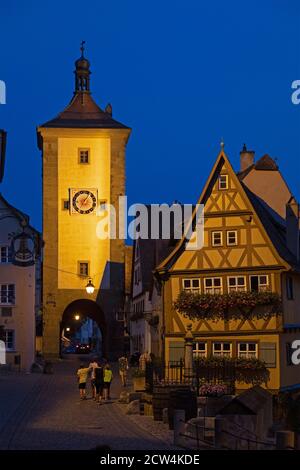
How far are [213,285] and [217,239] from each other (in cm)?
186

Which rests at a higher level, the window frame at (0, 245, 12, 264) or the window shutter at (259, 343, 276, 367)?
the window frame at (0, 245, 12, 264)

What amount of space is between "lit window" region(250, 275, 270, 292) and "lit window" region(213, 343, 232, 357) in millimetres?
2446

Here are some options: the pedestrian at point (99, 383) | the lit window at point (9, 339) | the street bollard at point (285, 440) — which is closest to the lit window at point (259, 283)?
the pedestrian at point (99, 383)

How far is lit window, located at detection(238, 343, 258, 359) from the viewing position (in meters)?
38.5

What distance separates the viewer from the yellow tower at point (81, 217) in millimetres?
65125

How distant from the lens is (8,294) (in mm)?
49625

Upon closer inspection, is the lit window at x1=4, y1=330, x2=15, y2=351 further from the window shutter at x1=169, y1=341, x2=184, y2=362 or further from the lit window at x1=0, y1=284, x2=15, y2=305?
the window shutter at x1=169, y1=341, x2=184, y2=362

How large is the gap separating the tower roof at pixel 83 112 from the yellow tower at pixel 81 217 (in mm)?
145

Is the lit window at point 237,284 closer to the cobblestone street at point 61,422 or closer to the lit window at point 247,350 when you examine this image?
the lit window at point 247,350

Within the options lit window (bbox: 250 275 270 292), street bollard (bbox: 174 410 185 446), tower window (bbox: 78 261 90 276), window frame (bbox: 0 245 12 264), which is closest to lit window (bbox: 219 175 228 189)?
lit window (bbox: 250 275 270 292)

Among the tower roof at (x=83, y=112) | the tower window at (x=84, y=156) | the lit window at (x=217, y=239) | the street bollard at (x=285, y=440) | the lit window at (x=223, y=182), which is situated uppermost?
the tower roof at (x=83, y=112)

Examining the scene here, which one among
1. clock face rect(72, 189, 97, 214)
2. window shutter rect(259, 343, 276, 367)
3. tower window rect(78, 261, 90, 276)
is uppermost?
clock face rect(72, 189, 97, 214)

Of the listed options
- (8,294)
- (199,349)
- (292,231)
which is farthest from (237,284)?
(8,294)

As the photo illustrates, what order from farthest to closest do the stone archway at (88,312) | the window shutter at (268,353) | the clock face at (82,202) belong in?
1. the stone archway at (88,312)
2. the clock face at (82,202)
3. the window shutter at (268,353)
